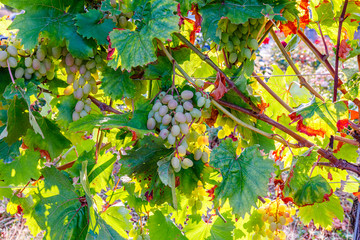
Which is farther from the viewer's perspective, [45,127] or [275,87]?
[275,87]

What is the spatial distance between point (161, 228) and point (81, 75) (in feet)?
1.90

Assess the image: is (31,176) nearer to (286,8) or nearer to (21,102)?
(21,102)

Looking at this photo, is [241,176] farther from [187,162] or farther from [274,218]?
[274,218]

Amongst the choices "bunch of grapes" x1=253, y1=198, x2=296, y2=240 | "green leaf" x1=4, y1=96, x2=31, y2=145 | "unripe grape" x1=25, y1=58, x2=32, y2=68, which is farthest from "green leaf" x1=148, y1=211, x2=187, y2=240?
"unripe grape" x1=25, y1=58, x2=32, y2=68

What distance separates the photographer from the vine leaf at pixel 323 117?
762mm

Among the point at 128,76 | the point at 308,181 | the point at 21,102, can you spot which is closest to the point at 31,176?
the point at 21,102

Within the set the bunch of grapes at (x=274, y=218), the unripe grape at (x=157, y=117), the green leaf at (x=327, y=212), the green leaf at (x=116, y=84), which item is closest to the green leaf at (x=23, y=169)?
the green leaf at (x=116, y=84)

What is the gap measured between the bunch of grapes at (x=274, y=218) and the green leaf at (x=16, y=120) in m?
0.74

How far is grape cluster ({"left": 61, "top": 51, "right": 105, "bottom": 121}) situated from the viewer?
2.22 feet

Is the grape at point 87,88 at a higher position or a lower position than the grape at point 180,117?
lower

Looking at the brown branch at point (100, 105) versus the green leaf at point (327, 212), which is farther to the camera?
the green leaf at point (327, 212)

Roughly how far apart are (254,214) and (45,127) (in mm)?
701

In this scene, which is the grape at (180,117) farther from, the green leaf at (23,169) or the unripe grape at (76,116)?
the green leaf at (23,169)

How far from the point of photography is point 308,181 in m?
0.75
